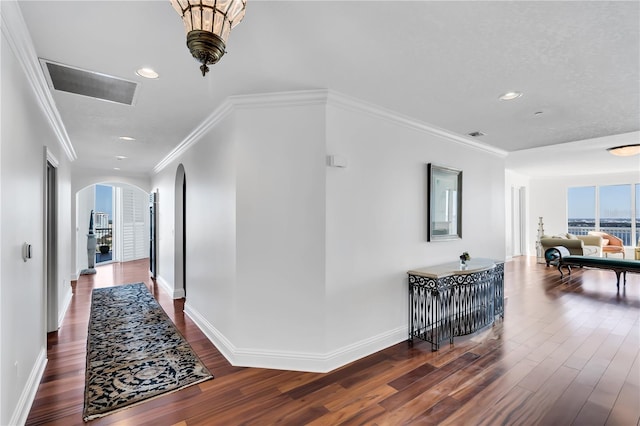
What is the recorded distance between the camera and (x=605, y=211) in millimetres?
9500

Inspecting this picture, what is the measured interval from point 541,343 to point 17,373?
4.69 m

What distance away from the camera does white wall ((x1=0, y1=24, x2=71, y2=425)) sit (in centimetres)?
179

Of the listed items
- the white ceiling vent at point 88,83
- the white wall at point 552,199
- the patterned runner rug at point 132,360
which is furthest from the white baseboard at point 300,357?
the white wall at point 552,199

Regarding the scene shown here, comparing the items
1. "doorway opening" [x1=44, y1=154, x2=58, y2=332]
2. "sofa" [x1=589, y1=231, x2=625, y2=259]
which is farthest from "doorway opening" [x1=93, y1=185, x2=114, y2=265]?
"sofa" [x1=589, y1=231, x2=625, y2=259]

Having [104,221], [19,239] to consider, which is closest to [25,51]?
[19,239]

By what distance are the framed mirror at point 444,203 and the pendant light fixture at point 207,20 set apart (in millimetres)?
3033

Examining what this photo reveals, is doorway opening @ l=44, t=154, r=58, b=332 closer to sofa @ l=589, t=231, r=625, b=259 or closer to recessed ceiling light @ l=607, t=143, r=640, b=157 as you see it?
recessed ceiling light @ l=607, t=143, r=640, b=157

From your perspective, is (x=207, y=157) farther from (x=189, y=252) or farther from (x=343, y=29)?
(x=343, y=29)

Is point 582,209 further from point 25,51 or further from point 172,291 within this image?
point 25,51

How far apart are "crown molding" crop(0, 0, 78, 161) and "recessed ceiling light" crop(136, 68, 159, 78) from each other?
24.4 inches

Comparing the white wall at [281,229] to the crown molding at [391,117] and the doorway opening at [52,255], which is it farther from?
the doorway opening at [52,255]

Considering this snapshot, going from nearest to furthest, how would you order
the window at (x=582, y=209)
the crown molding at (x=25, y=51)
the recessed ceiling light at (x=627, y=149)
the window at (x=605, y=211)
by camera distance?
the crown molding at (x=25, y=51) → the recessed ceiling light at (x=627, y=149) → the window at (x=605, y=211) → the window at (x=582, y=209)

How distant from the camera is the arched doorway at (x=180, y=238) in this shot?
16.9 ft

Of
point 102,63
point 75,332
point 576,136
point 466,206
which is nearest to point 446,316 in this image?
point 466,206
